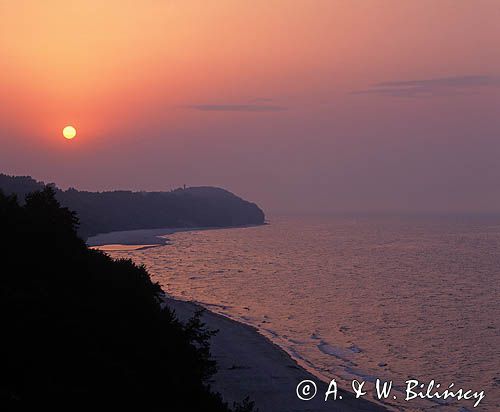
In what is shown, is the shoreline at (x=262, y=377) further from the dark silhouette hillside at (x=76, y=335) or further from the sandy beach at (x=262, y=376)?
the dark silhouette hillside at (x=76, y=335)

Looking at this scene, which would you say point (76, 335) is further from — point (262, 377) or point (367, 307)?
point (367, 307)

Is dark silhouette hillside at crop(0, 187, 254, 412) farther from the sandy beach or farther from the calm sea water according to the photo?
the calm sea water

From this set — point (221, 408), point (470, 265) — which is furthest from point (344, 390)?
point (470, 265)

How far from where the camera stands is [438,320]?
192ft

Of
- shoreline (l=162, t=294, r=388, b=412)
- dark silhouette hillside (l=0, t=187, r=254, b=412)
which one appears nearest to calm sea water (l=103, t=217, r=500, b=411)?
shoreline (l=162, t=294, r=388, b=412)

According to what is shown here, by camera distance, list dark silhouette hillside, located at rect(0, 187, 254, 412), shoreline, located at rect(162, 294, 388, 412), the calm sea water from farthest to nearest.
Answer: the calm sea water → shoreline, located at rect(162, 294, 388, 412) → dark silhouette hillside, located at rect(0, 187, 254, 412)

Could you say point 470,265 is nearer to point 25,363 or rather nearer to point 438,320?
point 438,320

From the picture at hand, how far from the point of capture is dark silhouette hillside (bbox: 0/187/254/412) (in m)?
17.7

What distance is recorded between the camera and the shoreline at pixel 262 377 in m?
31.9

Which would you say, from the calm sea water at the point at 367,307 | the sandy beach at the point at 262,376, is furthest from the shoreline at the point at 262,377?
the calm sea water at the point at 367,307

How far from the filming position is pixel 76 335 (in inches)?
822

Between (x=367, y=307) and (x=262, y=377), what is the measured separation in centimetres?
3196

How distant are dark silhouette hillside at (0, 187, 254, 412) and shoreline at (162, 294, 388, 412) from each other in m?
4.93

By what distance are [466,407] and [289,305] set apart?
34.3 meters
